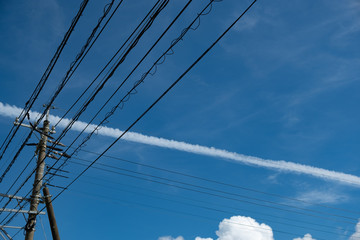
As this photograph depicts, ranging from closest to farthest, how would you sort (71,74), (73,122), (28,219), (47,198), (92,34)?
(92,34), (71,74), (73,122), (47,198), (28,219)

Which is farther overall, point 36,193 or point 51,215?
point 36,193

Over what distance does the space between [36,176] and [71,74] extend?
9.51m

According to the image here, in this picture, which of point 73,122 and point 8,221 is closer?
point 73,122

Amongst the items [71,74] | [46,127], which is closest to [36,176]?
[46,127]

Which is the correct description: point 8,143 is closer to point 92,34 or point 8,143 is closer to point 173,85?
point 92,34

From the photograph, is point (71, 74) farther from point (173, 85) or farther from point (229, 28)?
point (229, 28)

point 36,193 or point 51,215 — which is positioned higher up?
point 36,193

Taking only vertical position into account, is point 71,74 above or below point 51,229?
above

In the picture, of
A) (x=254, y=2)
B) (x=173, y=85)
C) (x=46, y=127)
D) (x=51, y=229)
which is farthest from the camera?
(x=46, y=127)

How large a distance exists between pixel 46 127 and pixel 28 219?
535cm

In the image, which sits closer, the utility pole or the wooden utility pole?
the wooden utility pole

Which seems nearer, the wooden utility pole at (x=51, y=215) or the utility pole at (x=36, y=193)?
the wooden utility pole at (x=51, y=215)

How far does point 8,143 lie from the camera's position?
1273 centimetres

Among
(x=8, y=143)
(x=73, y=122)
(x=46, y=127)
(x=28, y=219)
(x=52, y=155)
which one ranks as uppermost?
(x=46, y=127)
